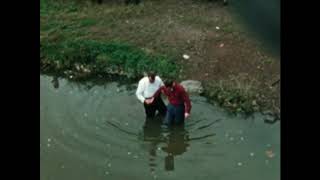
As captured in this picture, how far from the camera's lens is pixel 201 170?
8109 mm

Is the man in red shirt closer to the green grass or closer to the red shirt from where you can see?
the red shirt

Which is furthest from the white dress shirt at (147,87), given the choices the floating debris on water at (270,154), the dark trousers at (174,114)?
the floating debris on water at (270,154)

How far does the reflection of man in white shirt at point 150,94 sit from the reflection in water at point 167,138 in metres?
0.20

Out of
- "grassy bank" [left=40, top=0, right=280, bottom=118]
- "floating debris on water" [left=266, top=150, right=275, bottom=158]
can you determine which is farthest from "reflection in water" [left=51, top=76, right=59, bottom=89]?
"floating debris on water" [left=266, top=150, right=275, bottom=158]

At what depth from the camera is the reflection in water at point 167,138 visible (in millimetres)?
8562

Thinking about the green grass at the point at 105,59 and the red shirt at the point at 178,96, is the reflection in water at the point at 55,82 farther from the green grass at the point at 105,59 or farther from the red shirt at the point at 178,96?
the red shirt at the point at 178,96

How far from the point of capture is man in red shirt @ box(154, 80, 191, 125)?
8.66 metres

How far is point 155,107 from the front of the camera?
9.21 metres

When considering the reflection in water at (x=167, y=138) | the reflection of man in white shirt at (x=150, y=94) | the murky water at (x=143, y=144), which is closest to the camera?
the murky water at (x=143, y=144)

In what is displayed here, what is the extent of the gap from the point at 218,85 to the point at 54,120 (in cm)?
313

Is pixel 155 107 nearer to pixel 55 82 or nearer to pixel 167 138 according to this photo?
pixel 167 138
